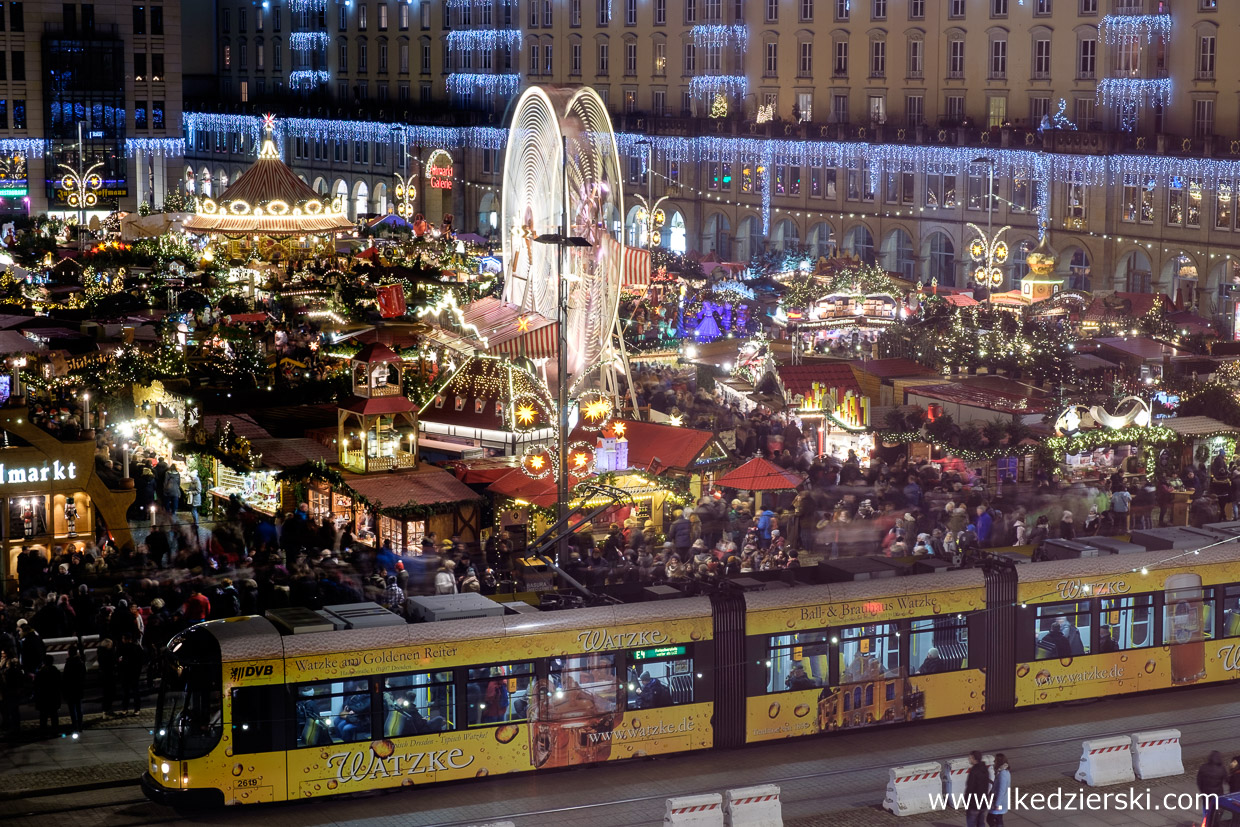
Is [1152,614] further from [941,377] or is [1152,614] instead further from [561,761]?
[941,377]

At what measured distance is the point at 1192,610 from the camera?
21.0 metres

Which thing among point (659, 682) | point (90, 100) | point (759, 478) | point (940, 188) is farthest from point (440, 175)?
point (659, 682)

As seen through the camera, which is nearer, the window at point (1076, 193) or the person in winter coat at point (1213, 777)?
the person in winter coat at point (1213, 777)

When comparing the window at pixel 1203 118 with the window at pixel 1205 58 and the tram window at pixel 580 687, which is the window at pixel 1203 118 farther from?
the tram window at pixel 580 687

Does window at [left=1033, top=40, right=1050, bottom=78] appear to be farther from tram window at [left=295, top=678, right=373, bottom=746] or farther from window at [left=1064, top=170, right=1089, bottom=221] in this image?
tram window at [left=295, top=678, right=373, bottom=746]

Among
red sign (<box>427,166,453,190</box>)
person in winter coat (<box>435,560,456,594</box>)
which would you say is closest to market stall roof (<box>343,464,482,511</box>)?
person in winter coat (<box>435,560,456,594</box>)

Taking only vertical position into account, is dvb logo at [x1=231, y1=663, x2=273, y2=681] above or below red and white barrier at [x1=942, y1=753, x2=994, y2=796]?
above

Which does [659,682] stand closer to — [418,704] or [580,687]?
[580,687]

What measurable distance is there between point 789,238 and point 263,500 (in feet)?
161

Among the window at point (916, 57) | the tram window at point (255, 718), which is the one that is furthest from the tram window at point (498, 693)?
the window at point (916, 57)

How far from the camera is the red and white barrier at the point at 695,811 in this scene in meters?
16.6

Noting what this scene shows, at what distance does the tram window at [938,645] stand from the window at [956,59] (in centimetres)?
5182

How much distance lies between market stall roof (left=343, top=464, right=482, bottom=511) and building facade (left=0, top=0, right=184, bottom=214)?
2526 inches

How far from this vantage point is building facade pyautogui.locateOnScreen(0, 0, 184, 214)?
298 feet
